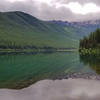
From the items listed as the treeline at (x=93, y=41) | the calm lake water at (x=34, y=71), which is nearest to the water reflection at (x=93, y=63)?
the calm lake water at (x=34, y=71)

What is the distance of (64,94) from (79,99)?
3.23 meters

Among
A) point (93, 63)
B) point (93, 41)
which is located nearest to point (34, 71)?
point (93, 63)

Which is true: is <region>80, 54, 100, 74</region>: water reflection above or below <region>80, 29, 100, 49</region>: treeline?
below

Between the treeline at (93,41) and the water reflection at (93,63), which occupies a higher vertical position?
the treeline at (93,41)

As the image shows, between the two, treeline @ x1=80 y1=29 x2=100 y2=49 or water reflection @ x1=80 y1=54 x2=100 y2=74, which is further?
treeline @ x1=80 y1=29 x2=100 y2=49

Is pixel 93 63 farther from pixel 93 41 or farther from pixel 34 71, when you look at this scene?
pixel 93 41

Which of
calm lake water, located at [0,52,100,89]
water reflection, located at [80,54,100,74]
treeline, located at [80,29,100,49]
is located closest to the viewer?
calm lake water, located at [0,52,100,89]

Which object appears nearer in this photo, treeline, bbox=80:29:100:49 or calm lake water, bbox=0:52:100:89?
calm lake water, bbox=0:52:100:89

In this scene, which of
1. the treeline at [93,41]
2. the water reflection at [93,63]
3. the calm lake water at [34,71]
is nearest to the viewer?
the calm lake water at [34,71]

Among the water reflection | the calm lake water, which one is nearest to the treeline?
the water reflection

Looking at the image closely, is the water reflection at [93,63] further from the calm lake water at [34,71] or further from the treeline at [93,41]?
the treeline at [93,41]

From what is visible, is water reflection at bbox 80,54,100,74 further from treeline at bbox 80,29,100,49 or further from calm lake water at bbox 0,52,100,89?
treeline at bbox 80,29,100,49

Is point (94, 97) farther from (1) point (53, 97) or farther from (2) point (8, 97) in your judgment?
(2) point (8, 97)

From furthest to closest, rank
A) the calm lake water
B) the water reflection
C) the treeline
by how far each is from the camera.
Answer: the treeline < the water reflection < the calm lake water
